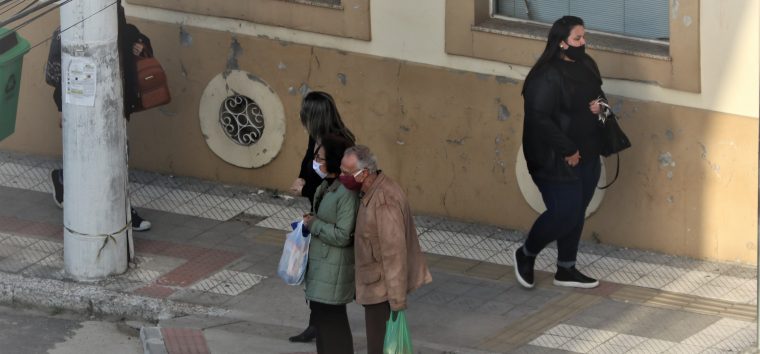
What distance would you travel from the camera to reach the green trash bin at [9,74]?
1187 cm

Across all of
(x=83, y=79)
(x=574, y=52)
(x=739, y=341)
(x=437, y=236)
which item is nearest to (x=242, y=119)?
(x=437, y=236)

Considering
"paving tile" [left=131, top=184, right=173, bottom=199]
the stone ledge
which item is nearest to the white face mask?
the stone ledge

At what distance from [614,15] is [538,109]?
1.36 m

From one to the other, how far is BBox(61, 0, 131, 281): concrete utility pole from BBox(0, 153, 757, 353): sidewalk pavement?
215 mm

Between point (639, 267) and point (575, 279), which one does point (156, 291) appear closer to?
point (575, 279)

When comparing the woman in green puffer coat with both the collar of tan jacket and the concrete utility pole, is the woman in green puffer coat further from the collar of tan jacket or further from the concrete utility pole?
the concrete utility pole

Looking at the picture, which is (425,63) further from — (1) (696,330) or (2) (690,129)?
(1) (696,330)

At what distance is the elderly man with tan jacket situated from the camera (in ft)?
31.3

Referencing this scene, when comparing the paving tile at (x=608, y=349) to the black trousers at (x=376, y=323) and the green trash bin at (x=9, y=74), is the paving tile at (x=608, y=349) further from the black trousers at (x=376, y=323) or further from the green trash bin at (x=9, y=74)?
the green trash bin at (x=9, y=74)

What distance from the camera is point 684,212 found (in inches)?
468

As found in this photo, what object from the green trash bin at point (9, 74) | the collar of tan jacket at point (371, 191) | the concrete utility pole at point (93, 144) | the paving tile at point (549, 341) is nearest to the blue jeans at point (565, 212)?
the paving tile at point (549, 341)

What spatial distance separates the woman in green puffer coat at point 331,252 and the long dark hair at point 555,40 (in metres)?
1.64

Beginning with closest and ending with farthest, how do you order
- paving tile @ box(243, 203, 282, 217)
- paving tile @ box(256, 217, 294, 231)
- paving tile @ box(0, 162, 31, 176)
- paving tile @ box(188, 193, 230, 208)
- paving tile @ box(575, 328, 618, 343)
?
1. paving tile @ box(575, 328, 618, 343)
2. paving tile @ box(256, 217, 294, 231)
3. paving tile @ box(243, 203, 282, 217)
4. paving tile @ box(188, 193, 230, 208)
5. paving tile @ box(0, 162, 31, 176)

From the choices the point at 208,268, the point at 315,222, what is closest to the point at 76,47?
the point at 208,268
